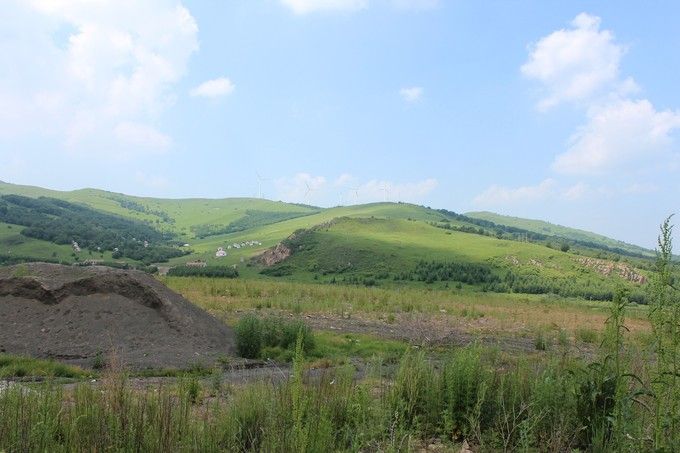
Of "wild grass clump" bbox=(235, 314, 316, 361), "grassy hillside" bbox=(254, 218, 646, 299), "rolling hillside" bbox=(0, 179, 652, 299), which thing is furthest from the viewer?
"rolling hillside" bbox=(0, 179, 652, 299)

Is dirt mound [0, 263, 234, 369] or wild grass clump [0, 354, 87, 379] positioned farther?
dirt mound [0, 263, 234, 369]

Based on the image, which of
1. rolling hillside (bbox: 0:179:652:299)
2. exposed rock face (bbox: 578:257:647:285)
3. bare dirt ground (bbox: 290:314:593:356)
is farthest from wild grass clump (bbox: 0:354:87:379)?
exposed rock face (bbox: 578:257:647:285)

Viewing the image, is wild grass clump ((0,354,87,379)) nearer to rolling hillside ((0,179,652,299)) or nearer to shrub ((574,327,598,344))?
shrub ((574,327,598,344))

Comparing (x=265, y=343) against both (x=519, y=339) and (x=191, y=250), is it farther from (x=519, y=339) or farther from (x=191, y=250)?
(x=191, y=250)

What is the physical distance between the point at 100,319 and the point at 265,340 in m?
5.61

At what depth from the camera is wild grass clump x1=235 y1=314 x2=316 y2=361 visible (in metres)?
17.7

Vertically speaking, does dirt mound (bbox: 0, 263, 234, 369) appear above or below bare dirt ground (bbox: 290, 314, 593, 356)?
above

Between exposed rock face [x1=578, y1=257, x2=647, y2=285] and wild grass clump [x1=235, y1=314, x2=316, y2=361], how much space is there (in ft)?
277

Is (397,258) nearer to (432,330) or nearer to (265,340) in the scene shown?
(432,330)

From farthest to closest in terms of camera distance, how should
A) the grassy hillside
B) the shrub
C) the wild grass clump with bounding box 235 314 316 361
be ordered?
the grassy hillside
the shrub
the wild grass clump with bounding box 235 314 316 361

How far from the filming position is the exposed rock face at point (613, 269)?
3478 inches

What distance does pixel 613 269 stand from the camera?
9088 centimetres

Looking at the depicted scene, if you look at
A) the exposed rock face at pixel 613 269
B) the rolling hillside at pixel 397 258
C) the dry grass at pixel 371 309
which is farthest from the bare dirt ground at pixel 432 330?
the exposed rock face at pixel 613 269

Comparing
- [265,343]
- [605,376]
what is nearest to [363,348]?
[265,343]
